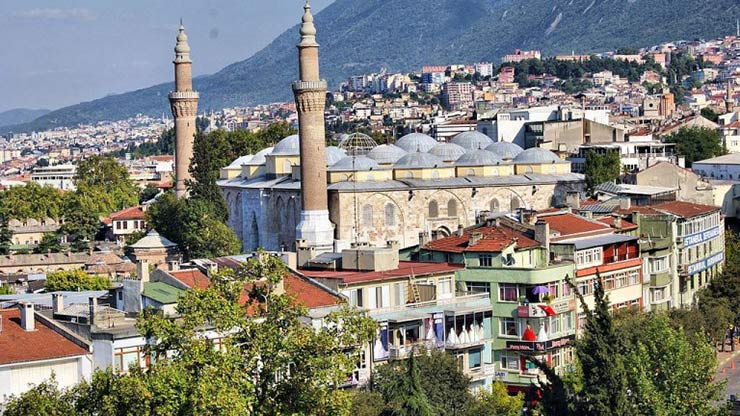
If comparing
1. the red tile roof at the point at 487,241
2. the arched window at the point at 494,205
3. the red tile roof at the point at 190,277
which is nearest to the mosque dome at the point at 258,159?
the arched window at the point at 494,205

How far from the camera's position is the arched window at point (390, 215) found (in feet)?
162

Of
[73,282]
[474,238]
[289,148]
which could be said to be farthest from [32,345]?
[289,148]

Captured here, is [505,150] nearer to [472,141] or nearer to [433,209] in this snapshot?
[472,141]

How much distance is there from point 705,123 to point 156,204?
33.0 meters

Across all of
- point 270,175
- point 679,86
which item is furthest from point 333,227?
point 679,86

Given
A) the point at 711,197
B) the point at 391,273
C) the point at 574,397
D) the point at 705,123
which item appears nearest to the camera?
the point at 574,397

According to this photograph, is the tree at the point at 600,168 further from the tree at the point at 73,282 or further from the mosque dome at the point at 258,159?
the tree at the point at 73,282

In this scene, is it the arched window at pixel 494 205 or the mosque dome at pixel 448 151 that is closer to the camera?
the arched window at pixel 494 205

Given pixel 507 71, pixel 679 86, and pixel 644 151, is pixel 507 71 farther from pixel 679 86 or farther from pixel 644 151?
pixel 644 151

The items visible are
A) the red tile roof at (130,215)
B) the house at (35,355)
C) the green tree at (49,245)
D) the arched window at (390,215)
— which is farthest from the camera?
the red tile roof at (130,215)

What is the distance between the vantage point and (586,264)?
33562 millimetres

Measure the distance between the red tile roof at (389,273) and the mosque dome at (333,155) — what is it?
21001 millimetres

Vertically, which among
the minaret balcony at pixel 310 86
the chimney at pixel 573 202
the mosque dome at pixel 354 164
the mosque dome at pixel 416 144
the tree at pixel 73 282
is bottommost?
the tree at pixel 73 282

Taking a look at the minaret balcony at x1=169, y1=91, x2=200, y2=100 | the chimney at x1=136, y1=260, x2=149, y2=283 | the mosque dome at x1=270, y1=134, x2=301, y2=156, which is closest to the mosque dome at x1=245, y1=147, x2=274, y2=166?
the mosque dome at x1=270, y1=134, x2=301, y2=156
